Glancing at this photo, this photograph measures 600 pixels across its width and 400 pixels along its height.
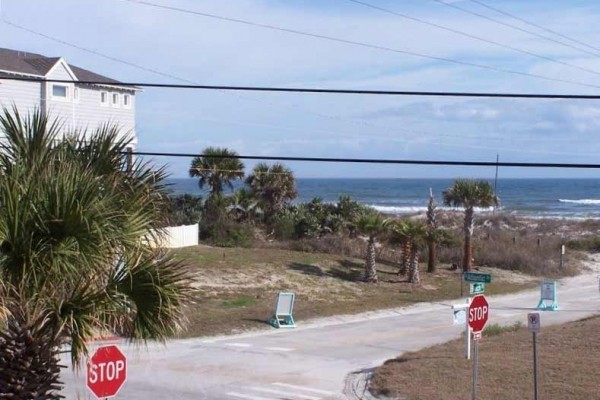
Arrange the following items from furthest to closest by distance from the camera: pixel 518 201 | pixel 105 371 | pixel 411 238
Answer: pixel 518 201, pixel 411 238, pixel 105 371

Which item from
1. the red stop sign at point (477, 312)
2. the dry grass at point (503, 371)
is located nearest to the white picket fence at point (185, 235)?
the dry grass at point (503, 371)

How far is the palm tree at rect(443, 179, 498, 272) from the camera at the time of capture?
44.8 m

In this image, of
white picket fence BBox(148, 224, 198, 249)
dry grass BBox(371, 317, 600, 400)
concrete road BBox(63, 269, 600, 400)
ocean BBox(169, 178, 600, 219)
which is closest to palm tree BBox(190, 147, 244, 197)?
white picket fence BBox(148, 224, 198, 249)

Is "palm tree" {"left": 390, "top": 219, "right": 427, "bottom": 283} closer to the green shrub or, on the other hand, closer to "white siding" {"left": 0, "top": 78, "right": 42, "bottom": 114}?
the green shrub

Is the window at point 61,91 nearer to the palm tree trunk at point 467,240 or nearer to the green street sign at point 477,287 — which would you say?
the palm tree trunk at point 467,240

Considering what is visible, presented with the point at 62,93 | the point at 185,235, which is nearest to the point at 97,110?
the point at 62,93

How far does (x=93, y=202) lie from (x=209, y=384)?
33.7 ft

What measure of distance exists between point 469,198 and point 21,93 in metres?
21.9

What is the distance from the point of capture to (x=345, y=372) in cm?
2181

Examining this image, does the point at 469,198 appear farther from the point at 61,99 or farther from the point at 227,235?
the point at 61,99

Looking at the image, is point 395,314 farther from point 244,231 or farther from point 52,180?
point 52,180

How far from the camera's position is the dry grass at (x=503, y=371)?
56.7 feet

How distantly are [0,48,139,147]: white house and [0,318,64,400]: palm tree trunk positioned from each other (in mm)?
22248

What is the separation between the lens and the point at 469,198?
1775 inches
